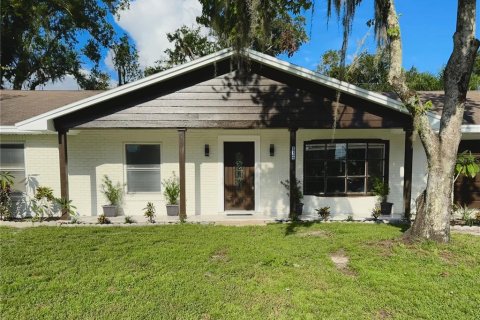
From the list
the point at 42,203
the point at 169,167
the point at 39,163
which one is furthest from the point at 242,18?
the point at 42,203

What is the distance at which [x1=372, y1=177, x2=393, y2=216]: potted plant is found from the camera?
28.7 ft

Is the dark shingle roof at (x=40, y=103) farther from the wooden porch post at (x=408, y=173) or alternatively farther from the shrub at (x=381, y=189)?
the shrub at (x=381, y=189)

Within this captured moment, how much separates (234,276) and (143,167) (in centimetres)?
552

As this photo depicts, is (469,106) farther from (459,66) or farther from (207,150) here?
(207,150)

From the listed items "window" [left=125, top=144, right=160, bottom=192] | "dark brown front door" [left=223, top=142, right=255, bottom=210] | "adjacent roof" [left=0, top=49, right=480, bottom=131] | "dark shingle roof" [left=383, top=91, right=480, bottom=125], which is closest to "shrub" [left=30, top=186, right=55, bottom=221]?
"adjacent roof" [left=0, top=49, right=480, bottom=131]

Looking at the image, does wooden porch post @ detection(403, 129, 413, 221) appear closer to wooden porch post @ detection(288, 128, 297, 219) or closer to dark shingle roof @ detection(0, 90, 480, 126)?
dark shingle roof @ detection(0, 90, 480, 126)

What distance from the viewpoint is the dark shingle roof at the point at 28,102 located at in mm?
8741

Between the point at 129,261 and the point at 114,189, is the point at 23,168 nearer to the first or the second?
the point at 114,189

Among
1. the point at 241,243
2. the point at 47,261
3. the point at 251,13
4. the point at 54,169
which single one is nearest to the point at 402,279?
the point at 241,243

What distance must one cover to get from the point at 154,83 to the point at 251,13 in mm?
3141

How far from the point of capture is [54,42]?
1947cm

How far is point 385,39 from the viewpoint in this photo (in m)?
5.77

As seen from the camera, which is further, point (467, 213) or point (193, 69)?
point (467, 213)

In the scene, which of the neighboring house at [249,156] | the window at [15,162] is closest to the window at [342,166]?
the neighboring house at [249,156]
